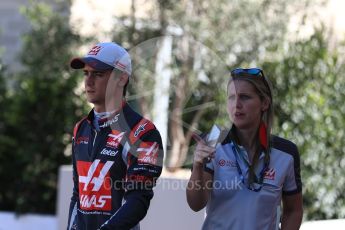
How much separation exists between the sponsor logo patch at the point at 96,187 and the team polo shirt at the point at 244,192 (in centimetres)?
47

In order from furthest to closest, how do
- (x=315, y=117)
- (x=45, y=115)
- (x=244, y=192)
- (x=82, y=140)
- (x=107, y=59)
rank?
(x=45, y=115) < (x=315, y=117) < (x=82, y=140) < (x=107, y=59) < (x=244, y=192)

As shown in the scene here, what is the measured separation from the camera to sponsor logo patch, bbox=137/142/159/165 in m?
3.18

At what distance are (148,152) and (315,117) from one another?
477 centimetres

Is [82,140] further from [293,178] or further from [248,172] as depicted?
[293,178]

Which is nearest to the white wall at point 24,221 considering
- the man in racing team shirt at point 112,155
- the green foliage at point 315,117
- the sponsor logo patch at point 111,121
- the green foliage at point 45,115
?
the green foliage at point 45,115

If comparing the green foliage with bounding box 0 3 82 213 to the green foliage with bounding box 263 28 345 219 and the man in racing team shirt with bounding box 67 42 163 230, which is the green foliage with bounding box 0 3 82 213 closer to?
the green foliage with bounding box 263 28 345 219

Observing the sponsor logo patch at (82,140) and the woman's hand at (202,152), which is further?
the sponsor logo patch at (82,140)

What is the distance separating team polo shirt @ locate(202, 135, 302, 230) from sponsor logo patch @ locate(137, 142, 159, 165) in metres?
0.25

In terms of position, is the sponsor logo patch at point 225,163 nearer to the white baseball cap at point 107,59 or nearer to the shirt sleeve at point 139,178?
the shirt sleeve at point 139,178

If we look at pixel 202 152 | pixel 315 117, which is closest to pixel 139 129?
pixel 202 152

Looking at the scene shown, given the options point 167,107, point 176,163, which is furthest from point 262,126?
point 167,107

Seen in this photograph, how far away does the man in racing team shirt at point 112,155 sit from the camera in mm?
3161

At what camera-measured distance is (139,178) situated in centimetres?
316

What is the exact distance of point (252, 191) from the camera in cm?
321
